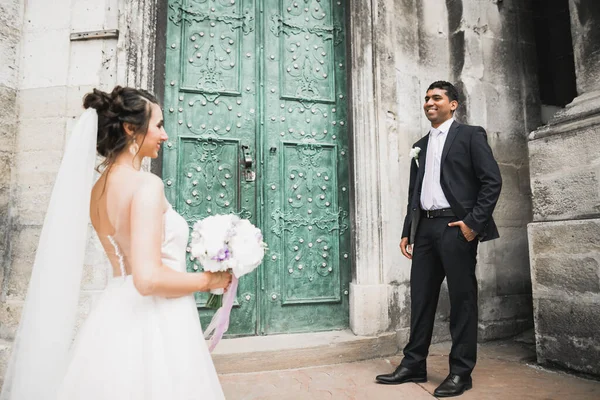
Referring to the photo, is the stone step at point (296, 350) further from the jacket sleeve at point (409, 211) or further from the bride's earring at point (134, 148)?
A: the bride's earring at point (134, 148)

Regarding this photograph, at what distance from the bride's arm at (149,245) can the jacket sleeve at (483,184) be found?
2.12m

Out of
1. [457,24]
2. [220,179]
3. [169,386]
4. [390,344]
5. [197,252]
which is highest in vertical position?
[457,24]

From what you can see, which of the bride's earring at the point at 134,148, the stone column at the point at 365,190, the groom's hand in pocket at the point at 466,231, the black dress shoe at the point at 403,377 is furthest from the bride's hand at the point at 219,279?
the stone column at the point at 365,190

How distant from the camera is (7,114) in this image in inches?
140

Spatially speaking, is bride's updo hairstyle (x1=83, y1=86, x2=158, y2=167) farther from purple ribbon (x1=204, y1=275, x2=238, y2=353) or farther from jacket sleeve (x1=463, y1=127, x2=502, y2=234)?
jacket sleeve (x1=463, y1=127, x2=502, y2=234)

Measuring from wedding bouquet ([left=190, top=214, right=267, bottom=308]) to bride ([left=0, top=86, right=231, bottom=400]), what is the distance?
0.28 feet

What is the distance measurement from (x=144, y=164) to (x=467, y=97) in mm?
3377

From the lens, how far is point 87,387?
1.44 metres

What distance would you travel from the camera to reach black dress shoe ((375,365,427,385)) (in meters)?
3.07

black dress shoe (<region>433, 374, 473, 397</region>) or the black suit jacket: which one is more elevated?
the black suit jacket

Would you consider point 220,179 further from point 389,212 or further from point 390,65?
point 390,65

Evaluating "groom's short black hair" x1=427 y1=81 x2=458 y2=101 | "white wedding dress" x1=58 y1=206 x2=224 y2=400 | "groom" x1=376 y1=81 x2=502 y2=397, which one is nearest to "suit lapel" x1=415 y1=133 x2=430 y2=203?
"groom" x1=376 y1=81 x2=502 y2=397

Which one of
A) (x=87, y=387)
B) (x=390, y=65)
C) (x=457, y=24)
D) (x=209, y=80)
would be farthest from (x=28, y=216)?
(x=457, y=24)

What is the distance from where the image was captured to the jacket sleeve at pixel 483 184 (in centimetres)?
284
